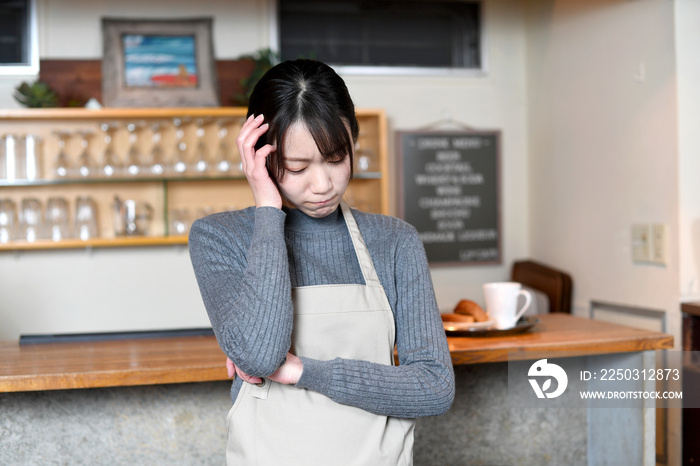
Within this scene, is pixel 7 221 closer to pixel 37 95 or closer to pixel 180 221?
pixel 37 95

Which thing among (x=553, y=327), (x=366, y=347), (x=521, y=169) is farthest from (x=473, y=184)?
(x=366, y=347)

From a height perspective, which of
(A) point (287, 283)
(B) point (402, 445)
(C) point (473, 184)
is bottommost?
(B) point (402, 445)

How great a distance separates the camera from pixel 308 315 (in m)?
1.14

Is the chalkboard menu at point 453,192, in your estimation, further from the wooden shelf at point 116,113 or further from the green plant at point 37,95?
the green plant at point 37,95

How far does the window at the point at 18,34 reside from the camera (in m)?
3.45

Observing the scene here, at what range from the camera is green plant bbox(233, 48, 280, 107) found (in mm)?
3397

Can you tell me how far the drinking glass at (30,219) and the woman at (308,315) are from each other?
238 cm

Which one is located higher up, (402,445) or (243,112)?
(243,112)

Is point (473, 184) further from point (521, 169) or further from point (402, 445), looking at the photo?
point (402, 445)

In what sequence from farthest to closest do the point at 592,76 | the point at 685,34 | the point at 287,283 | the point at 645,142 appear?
1. the point at 592,76
2. the point at 645,142
3. the point at 685,34
4. the point at 287,283

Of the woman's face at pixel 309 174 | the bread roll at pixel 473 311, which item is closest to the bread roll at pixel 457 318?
the bread roll at pixel 473 311

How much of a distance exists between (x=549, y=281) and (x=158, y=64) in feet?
7.42

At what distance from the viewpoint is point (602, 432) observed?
6.58ft

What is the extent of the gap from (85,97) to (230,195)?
88cm
